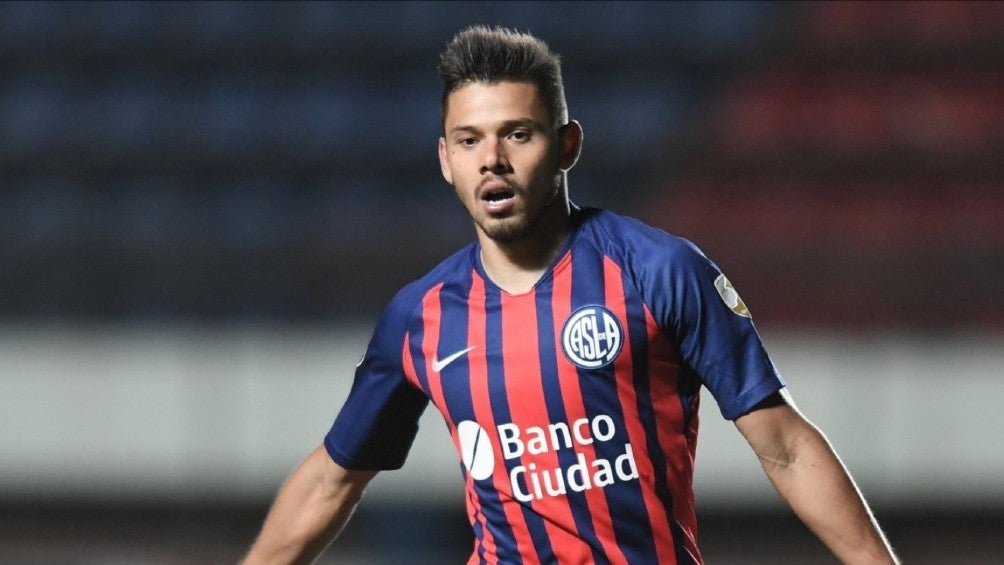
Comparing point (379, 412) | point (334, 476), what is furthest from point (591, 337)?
point (334, 476)

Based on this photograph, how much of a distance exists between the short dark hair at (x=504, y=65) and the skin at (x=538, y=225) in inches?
0.6

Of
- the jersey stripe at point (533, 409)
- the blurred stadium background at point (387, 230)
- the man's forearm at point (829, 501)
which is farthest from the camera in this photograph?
the blurred stadium background at point (387, 230)

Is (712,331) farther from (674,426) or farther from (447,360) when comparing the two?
(447,360)

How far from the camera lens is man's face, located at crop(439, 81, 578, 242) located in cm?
229

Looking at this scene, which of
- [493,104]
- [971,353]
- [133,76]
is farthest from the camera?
[133,76]

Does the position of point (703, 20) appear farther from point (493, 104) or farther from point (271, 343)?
point (493, 104)

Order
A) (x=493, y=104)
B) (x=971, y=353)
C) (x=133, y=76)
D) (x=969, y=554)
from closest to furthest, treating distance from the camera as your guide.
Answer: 1. (x=493, y=104)
2. (x=971, y=353)
3. (x=969, y=554)
4. (x=133, y=76)

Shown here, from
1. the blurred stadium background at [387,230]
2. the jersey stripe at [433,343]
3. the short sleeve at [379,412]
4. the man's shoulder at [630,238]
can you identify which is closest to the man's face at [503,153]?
the man's shoulder at [630,238]

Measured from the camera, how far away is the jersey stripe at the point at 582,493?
7.76ft

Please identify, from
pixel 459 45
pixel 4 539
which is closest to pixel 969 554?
pixel 4 539

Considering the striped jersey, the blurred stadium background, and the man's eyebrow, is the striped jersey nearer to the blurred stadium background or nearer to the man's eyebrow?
the man's eyebrow

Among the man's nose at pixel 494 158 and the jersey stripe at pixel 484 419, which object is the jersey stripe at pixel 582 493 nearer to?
the jersey stripe at pixel 484 419

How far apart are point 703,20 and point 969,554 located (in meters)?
4.24

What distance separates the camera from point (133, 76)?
35.2 feet
